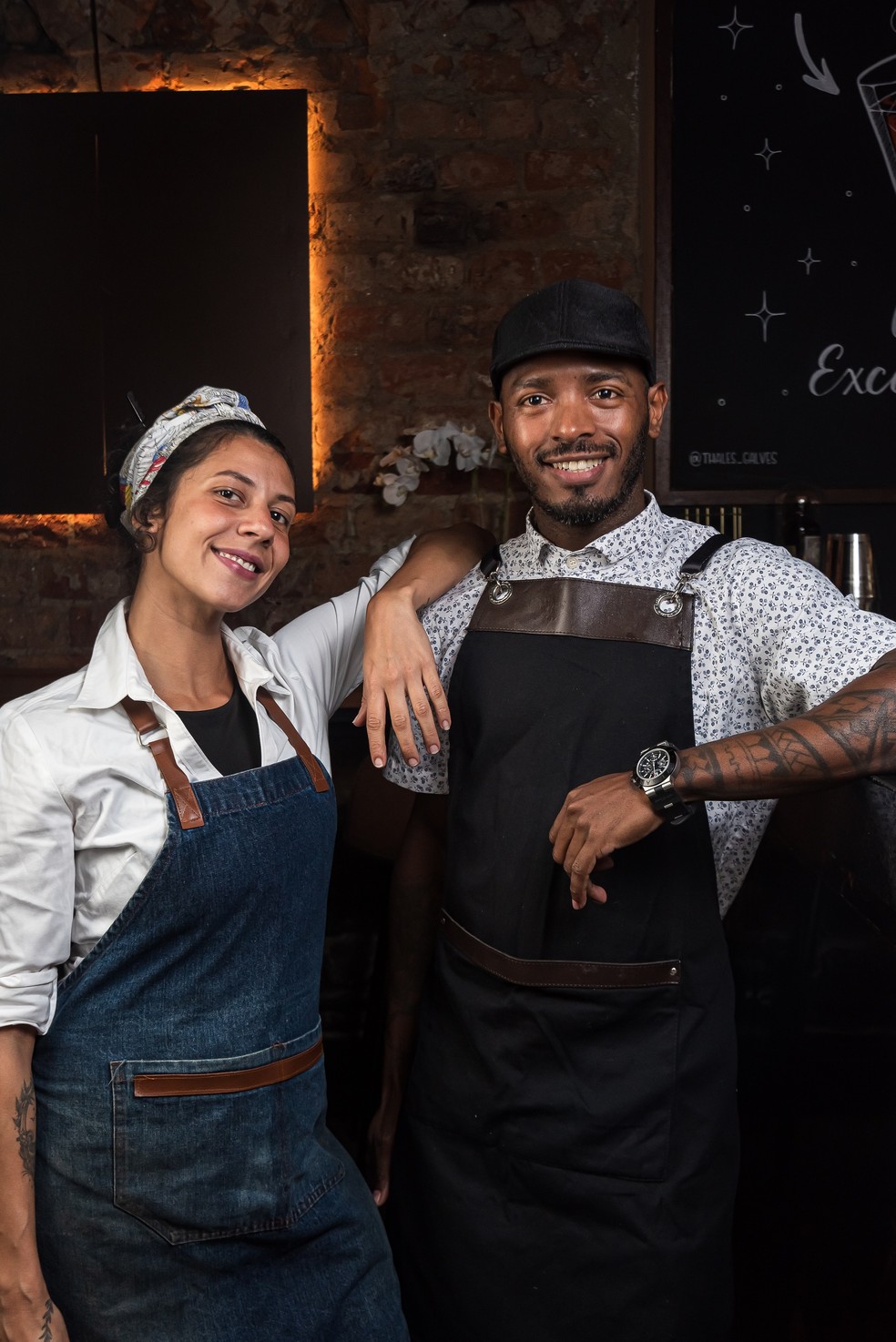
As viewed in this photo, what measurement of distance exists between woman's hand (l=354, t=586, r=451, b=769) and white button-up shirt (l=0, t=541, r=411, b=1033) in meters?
0.22

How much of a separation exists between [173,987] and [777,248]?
2.51 meters

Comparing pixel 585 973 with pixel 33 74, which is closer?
pixel 585 973

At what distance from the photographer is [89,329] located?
10.9 feet

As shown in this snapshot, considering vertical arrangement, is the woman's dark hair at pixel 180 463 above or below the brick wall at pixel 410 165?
below

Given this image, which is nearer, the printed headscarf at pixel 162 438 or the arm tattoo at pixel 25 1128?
the arm tattoo at pixel 25 1128

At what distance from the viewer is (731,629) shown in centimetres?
150

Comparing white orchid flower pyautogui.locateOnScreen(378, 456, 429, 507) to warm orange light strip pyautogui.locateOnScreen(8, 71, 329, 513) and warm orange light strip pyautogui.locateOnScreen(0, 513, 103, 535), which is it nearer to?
warm orange light strip pyautogui.locateOnScreen(8, 71, 329, 513)

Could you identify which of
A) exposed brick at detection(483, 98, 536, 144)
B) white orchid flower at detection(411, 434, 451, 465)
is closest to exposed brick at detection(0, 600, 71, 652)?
white orchid flower at detection(411, 434, 451, 465)

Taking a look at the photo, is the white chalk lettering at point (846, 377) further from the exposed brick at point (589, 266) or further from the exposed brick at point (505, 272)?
the exposed brick at point (505, 272)

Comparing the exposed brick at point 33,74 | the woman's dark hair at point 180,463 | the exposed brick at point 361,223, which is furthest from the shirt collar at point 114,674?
the exposed brick at point 33,74

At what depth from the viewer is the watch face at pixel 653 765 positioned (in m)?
1.30

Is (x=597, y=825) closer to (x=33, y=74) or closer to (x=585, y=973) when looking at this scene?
(x=585, y=973)

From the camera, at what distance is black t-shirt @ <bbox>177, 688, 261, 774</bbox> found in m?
1.43

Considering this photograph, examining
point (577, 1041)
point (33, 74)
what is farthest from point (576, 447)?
point (33, 74)
